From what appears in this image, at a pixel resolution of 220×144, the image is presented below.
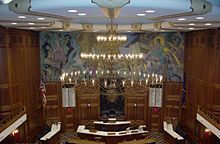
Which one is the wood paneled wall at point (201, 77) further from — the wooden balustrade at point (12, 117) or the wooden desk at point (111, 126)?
the wooden balustrade at point (12, 117)

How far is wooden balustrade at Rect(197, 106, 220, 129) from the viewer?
12230mm

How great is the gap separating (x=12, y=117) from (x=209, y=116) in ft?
32.8

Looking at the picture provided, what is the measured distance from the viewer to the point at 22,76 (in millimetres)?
14891

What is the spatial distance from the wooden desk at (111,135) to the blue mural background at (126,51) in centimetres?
477

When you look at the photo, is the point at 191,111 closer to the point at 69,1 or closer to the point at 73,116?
the point at 73,116

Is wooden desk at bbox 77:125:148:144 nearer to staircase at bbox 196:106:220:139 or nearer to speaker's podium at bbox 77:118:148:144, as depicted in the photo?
speaker's podium at bbox 77:118:148:144

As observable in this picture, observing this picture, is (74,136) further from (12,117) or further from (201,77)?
(201,77)

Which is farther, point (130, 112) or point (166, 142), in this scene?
point (130, 112)

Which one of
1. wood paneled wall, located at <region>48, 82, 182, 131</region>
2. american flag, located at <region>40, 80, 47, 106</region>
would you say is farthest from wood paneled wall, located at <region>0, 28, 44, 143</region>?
wood paneled wall, located at <region>48, 82, 182, 131</region>

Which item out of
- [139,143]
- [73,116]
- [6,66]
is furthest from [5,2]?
[73,116]

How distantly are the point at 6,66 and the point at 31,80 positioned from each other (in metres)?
3.02

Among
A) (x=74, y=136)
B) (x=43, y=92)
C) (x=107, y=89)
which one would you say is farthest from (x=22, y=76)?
(x=74, y=136)

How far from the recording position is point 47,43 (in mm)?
17703

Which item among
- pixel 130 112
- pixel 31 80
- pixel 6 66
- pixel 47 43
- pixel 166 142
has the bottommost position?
pixel 166 142
